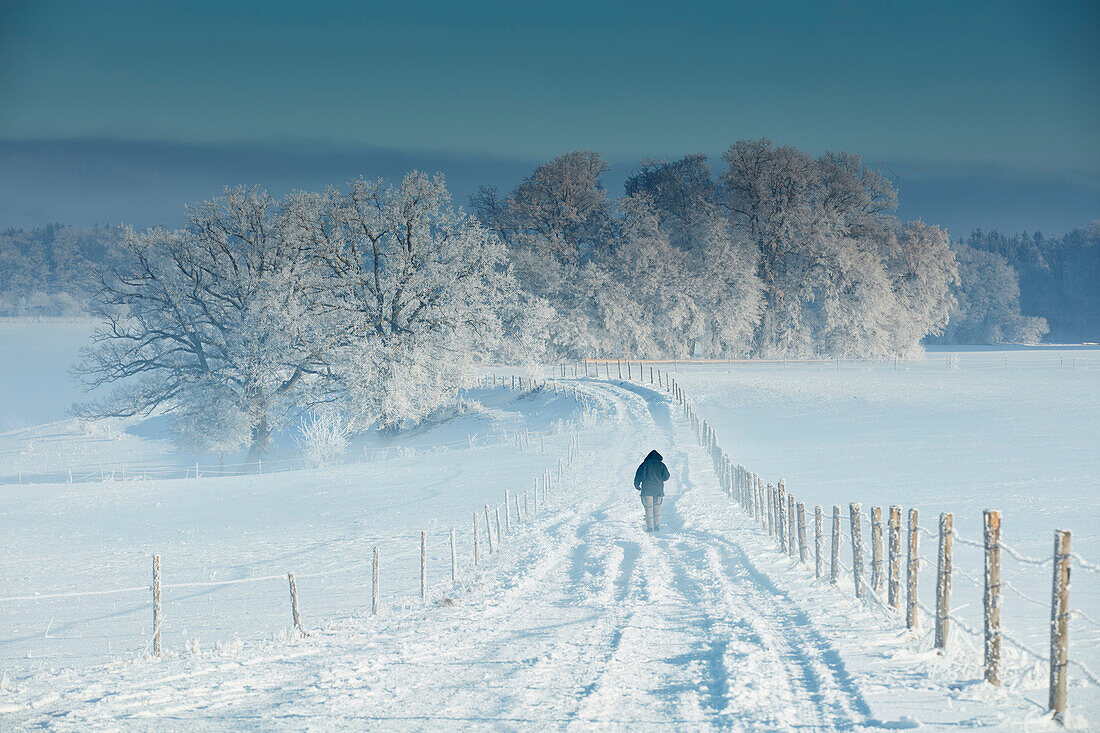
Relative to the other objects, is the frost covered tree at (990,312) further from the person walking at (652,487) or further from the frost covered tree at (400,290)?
the person walking at (652,487)

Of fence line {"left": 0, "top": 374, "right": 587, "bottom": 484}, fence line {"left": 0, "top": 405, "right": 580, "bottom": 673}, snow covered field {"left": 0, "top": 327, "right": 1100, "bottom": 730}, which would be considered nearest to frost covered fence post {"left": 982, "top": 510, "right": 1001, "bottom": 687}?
snow covered field {"left": 0, "top": 327, "right": 1100, "bottom": 730}

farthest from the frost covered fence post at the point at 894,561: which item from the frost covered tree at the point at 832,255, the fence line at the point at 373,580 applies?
the frost covered tree at the point at 832,255

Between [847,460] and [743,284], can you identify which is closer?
[847,460]

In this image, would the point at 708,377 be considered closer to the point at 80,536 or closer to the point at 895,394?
the point at 895,394

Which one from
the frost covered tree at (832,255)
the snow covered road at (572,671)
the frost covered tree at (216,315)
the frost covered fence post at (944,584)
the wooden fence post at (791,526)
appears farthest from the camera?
the frost covered tree at (832,255)

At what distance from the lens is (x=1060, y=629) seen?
6.73 m

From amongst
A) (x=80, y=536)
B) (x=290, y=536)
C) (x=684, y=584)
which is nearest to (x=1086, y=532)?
(x=684, y=584)

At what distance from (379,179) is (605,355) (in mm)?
36778

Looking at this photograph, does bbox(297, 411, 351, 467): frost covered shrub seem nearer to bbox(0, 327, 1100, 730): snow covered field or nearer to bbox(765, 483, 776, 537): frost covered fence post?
Result: bbox(0, 327, 1100, 730): snow covered field

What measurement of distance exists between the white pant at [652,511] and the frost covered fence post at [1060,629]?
1149 cm

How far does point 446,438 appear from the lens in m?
43.9

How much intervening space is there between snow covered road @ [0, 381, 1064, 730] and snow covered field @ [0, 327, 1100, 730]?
39 millimetres

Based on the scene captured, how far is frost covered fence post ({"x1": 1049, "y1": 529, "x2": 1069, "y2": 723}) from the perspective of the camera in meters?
6.61

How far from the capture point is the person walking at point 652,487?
18.2 m
